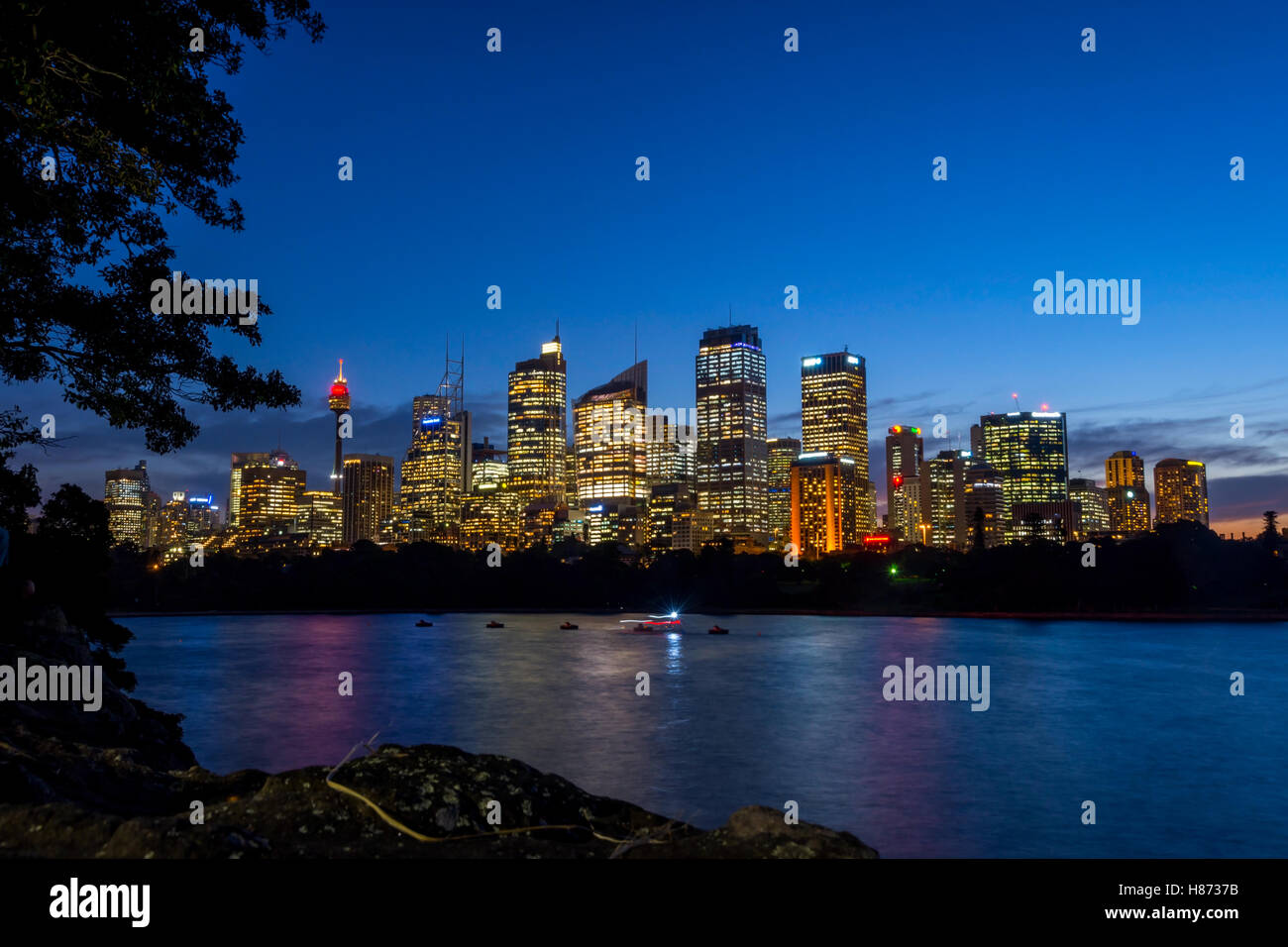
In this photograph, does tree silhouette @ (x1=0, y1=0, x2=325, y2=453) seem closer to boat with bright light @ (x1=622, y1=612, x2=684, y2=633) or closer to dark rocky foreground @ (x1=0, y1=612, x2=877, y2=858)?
dark rocky foreground @ (x1=0, y1=612, x2=877, y2=858)

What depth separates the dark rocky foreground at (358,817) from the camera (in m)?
5.04

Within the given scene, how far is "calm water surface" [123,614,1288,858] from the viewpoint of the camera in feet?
83.5

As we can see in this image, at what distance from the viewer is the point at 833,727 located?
4172 centimetres

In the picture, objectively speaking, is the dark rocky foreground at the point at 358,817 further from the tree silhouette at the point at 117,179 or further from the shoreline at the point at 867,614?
the shoreline at the point at 867,614

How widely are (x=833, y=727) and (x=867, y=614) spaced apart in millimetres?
112566

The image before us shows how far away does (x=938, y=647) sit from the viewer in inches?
3460

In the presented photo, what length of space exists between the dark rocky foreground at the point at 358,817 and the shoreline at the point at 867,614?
5360 inches

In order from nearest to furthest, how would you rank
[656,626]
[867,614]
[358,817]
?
[358,817], [656,626], [867,614]

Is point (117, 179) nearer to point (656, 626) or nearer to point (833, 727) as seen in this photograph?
point (833, 727)

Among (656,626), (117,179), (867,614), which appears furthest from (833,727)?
(867,614)

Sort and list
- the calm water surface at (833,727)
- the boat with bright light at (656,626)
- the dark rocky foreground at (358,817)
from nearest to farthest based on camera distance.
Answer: the dark rocky foreground at (358,817), the calm water surface at (833,727), the boat with bright light at (656,626)

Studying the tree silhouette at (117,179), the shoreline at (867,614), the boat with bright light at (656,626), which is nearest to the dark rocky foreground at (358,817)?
the tree silhouette at (117,179)
